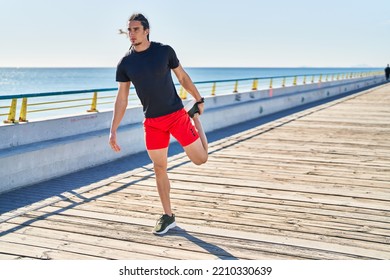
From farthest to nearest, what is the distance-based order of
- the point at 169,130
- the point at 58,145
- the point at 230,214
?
the point at 58,145
the point at 230,214
the point at 169,130

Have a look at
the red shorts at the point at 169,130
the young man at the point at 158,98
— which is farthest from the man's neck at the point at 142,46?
the red shorts at the point at 169,130

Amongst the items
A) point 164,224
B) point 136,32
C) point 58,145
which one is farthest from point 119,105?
point 58,145

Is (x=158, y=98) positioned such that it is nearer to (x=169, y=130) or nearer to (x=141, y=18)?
(x=169, y=130)

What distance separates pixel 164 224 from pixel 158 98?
1331 mm

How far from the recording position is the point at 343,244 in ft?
15.6

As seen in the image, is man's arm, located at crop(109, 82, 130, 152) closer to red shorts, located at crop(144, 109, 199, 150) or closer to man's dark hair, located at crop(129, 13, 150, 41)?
red shorts, located at crop(144, 109, 199, 150)

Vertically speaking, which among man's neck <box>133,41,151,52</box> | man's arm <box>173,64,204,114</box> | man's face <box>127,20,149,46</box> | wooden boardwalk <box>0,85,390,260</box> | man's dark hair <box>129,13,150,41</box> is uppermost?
man's dark hair <box>129,13,150,41</box>

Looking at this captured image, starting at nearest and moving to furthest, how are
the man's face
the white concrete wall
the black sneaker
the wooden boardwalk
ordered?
1. the man's face
2. the wooden boardwalk
3. the black sneaker
4. the white concrete wall

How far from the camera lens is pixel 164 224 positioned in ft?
16.7

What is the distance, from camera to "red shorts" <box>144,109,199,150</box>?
15.6ft

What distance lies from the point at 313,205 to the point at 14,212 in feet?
11.9

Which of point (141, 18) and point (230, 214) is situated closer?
point (141, 18)

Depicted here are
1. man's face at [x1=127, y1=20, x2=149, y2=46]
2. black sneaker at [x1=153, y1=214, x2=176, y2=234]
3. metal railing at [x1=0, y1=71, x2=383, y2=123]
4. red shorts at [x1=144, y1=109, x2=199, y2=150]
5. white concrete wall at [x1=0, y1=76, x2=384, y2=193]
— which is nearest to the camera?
man's face at [x1=127, y1=20, x2=149, y2=46]

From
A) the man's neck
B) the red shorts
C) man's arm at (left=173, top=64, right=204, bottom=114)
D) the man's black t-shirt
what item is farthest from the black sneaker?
the man's neck
